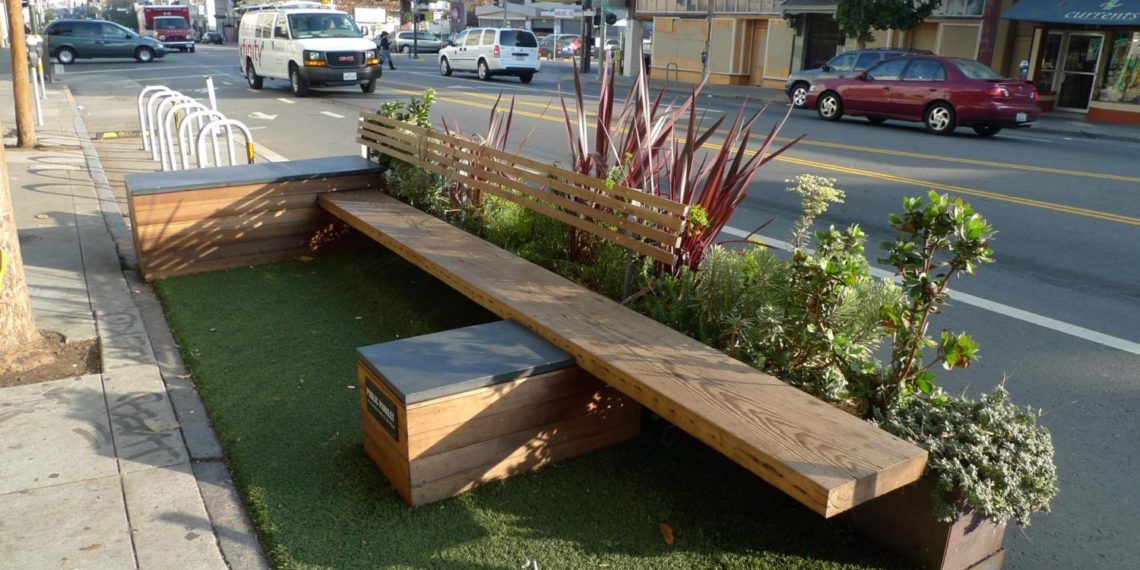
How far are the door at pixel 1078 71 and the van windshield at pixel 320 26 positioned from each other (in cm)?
1879

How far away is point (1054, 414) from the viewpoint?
4.71 meters

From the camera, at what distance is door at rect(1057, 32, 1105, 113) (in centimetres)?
2355

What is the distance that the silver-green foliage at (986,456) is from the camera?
303cm

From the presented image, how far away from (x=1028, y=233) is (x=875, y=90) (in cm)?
1117

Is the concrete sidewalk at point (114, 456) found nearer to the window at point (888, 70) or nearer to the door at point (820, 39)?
the window at point (888, 70)

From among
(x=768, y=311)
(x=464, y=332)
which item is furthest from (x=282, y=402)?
(x=768, y=311)

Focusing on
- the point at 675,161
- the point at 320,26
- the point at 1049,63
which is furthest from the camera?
the point at 1049,63

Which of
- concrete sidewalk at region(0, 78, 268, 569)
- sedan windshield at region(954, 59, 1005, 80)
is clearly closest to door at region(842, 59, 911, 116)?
sedan windshield at region(954, 59, 1005, 80)

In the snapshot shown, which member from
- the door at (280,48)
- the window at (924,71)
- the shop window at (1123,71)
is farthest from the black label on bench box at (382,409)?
the shop window at (1123,71)

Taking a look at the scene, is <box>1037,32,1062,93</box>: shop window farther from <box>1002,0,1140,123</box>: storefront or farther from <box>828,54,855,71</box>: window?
<box>828,54,855,71</box>: window

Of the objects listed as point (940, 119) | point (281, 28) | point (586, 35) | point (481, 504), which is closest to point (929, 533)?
point (481, 504)

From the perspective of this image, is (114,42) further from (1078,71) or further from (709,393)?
(709,393)

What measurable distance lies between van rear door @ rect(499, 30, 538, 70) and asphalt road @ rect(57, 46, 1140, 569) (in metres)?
9.31

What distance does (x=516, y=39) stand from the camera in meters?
31.5
